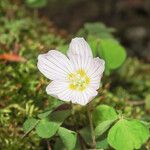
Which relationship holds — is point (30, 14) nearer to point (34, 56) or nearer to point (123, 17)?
point (34, 56)

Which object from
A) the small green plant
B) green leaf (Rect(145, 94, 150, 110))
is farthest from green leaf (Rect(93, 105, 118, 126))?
green leaf (Rect(145, 94, 150, 110))

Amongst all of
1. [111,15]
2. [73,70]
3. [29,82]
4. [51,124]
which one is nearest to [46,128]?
[51,124]

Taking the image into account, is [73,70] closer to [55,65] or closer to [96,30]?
[55,65]

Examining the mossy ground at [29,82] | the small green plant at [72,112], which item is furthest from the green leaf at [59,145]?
the mossy ground at [29,82]

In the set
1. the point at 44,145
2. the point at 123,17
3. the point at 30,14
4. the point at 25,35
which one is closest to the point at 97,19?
the point at 123,17

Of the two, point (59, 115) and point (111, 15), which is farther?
point (111, 15)

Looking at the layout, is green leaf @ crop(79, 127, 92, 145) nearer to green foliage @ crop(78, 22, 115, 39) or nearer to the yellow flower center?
the yellow flower center
